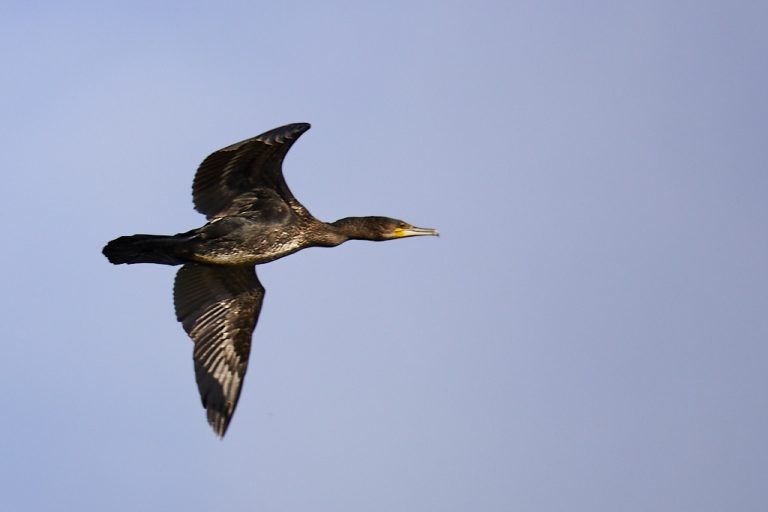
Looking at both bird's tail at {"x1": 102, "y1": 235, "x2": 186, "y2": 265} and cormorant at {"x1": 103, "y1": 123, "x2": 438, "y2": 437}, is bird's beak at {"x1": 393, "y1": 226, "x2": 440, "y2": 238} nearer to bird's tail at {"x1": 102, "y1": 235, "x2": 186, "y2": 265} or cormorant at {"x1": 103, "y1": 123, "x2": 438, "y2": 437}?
cormorant at {"x1": 103, "y1": 123, "x2": 438, "y2": 437}

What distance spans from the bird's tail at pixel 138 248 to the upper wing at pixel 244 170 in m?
0.56

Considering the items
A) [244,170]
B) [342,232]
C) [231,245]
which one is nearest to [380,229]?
[342,232]

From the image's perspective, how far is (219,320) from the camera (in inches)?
744

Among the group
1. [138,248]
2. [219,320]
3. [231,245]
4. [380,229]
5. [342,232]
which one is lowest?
[219,320]

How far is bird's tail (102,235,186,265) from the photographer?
17609mm

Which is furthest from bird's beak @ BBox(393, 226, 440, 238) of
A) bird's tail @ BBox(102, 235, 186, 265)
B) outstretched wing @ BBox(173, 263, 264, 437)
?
bird's tail @ BBox(102, 235, 186, 265)

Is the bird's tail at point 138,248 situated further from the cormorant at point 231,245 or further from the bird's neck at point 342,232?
the bird's neck at point 342,232

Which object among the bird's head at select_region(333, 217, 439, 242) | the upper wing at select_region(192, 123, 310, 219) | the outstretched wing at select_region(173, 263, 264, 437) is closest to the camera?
the upper wing at select_region(192, 123, 310, 219)

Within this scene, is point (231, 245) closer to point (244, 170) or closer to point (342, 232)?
point (244, 170)

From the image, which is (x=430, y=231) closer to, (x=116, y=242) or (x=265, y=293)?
(x=265, y=293)

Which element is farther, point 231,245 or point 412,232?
point 412,232

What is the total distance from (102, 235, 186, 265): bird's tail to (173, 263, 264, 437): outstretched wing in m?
0.95

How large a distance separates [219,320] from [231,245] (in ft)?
4.21

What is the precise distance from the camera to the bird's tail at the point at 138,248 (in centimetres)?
1761
